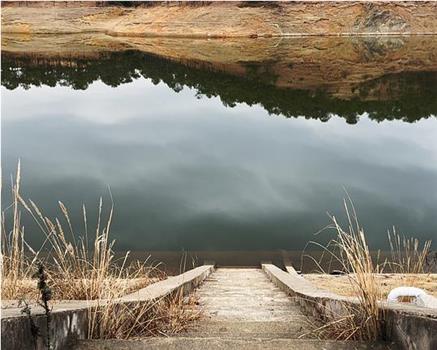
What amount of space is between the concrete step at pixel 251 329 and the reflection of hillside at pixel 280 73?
2176 cm

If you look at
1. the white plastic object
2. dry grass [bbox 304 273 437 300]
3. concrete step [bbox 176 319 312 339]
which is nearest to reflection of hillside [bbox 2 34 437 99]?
dry grass [bbox 304 273 437 300]

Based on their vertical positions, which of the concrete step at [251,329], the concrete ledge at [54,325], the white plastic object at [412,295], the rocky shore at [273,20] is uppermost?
the rocky shore at [273,20]

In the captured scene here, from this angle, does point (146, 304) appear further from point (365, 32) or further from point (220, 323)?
point (365, 32)

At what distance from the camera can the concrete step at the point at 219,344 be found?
287 centimetres

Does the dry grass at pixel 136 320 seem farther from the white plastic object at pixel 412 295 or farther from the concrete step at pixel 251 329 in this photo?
the white plastic object at pixel 412 295

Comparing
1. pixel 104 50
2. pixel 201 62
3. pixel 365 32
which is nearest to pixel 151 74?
pixel 201 62

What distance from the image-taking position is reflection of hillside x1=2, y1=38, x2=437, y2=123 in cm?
2662

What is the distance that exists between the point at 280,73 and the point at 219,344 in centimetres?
3161

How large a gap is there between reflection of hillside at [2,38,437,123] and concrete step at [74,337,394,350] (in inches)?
889

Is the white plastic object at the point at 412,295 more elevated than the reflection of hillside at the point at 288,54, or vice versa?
the reflection of hillside at the point at 288,54

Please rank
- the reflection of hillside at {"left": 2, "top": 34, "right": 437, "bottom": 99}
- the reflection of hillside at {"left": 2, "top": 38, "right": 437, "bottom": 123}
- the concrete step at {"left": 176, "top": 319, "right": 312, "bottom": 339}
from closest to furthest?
the concrete step at {"left": 176, "top": 319, "right": 312, "bottom": 339}, the reflection of hillside at {"left": 2, "top": 38, "right": 437, "bottom": 123}, the reflection of hillside at {"left": 2, "top": 34, "right": 437, "bottom": 99}

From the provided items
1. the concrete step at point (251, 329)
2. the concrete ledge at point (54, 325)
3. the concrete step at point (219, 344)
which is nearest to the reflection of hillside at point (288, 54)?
the concrete step at point (251, 329)

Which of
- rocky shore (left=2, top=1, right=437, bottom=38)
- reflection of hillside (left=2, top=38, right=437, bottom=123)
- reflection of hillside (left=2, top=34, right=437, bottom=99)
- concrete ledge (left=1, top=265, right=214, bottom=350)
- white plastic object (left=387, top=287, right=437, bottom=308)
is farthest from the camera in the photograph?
rocky shore (left=2, top=1, right=437, bottom=38)

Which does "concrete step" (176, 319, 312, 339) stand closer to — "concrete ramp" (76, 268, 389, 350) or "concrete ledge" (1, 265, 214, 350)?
"concrete ramp" (76, 268, 389, 350)
